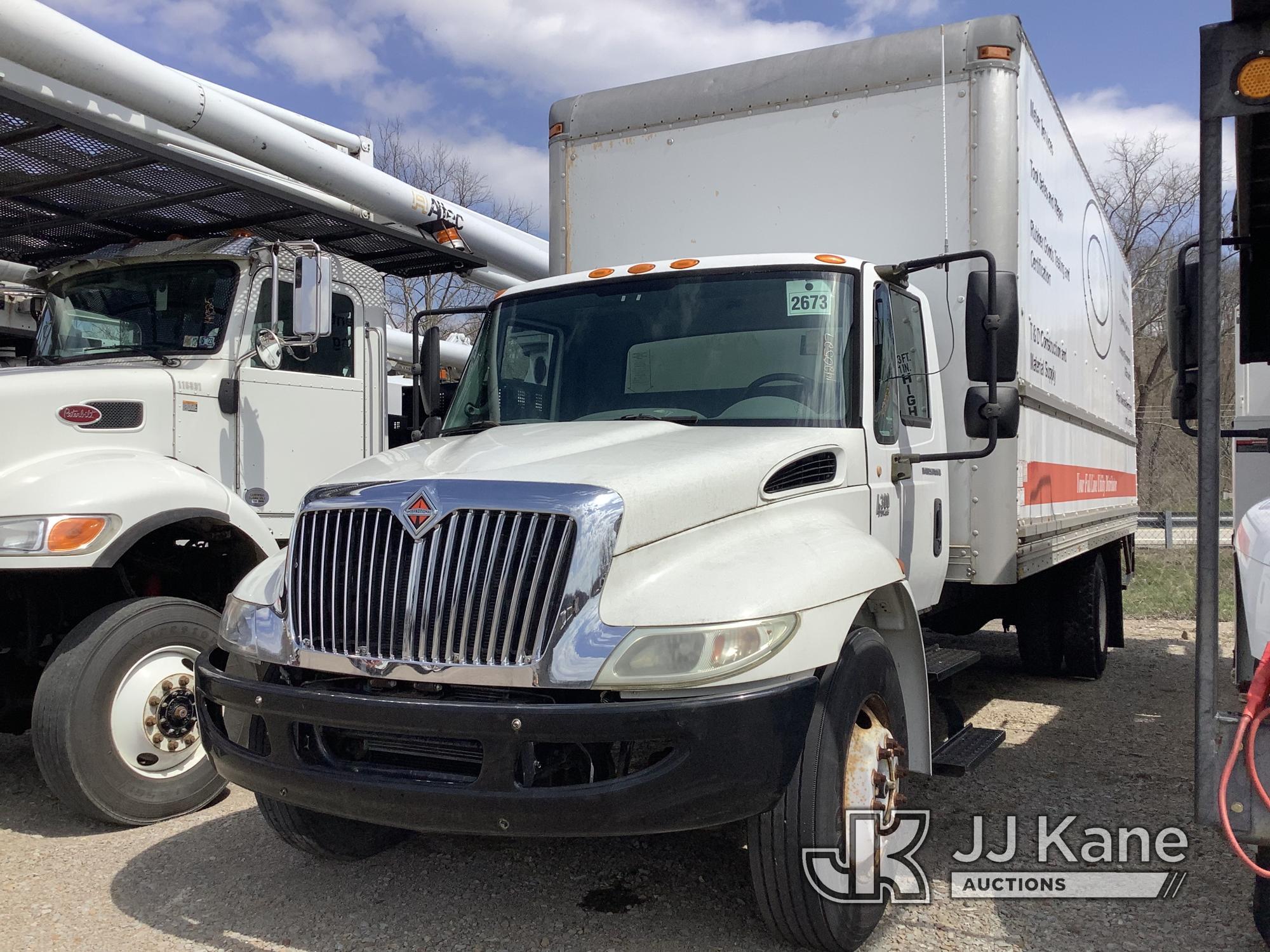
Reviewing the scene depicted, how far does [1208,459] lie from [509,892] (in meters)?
2.75

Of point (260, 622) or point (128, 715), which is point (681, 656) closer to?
point (260, 622)

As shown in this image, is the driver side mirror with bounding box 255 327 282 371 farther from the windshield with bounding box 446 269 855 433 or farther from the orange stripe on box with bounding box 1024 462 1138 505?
the orange stripe on box with bounding box 1024 462 1138 505

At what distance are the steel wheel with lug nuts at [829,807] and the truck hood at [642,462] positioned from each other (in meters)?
0.64

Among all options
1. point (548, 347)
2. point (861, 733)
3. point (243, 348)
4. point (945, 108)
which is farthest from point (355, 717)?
point (945, 108)

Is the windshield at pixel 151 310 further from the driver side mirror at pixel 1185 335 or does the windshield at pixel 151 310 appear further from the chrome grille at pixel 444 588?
the driver side mirror at pixel 1185 335

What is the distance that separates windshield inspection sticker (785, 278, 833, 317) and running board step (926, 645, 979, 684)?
1.50 m

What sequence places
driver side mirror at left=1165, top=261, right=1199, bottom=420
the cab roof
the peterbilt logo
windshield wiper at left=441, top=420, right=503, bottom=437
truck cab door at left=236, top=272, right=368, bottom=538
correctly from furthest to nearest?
truck cab door at left=236, top=272, right=368, bottom=538 → the peterbilt logo → windshield wiper at left=441, top=420, right=503, bottom=437 → the cab roof → driver side mirror at left=1165, top=261, right=1199, bottom=420

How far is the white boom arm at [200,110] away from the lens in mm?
5527

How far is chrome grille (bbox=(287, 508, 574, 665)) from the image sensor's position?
9.87 ft

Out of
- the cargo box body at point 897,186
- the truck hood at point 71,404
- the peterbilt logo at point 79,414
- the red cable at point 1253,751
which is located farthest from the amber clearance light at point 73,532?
the red cable at point 1253,751

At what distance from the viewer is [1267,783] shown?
2.82 metres

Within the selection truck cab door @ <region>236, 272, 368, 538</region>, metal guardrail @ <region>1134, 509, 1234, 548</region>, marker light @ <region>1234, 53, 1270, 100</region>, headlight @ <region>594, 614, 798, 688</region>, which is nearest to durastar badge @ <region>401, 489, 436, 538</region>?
headlight @ <region>594, 614, 798, 688</region>

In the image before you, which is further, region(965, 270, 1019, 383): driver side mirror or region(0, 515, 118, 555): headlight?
region(0, 515, 118, 555): headlight

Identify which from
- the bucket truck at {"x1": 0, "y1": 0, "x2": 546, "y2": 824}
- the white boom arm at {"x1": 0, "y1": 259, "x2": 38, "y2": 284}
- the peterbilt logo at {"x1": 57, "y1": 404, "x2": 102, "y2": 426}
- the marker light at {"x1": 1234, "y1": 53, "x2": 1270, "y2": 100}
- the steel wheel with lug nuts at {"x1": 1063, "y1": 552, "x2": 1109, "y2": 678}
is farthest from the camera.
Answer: the steel wheel with lug nuts at {"x1": 1063, "y1": 552, "x2": 1109, "y2": 678}
